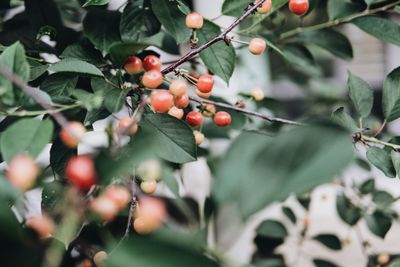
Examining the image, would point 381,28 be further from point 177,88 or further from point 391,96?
point 177,88

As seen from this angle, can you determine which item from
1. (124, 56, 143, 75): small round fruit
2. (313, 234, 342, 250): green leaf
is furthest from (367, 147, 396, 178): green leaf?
(313, 234, 342, 250): green leaf

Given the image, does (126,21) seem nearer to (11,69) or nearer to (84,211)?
(11,69)

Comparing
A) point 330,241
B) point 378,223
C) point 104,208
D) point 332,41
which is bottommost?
point 330,241

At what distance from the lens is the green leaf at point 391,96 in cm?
66

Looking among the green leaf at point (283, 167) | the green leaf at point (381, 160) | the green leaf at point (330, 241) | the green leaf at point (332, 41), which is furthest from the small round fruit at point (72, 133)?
the green leaf at point (330, 241)

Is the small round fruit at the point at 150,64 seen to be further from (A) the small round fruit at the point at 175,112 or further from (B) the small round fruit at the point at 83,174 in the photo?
(B) the small round fruit at the point at 83,174

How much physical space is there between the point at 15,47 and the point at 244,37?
1.48ft

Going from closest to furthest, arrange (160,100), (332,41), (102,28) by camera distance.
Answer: (160,100), (102,28), (332,41)

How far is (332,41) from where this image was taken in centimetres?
96

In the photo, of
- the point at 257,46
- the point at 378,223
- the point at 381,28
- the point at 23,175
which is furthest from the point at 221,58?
the point at 378,223

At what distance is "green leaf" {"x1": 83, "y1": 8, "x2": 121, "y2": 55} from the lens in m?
0.69

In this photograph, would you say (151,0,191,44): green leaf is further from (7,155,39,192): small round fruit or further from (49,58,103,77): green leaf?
(7,155,39,192): small round fruit

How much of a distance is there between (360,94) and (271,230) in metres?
0.44

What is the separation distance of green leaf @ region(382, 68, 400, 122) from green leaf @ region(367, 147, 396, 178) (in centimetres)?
8
